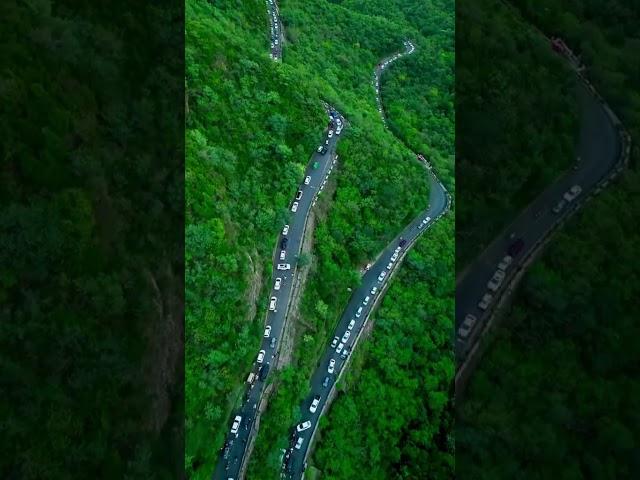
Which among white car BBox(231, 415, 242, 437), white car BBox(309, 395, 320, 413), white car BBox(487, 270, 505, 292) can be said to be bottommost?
white car BBox(231, 415, 242, 437)

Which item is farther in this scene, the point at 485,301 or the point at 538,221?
the point at 538,221

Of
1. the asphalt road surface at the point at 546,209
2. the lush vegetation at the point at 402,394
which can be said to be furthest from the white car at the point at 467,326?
the lush vegetation at the point at 402,394

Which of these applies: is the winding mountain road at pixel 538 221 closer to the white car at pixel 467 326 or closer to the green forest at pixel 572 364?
the white car at pixel 467 326

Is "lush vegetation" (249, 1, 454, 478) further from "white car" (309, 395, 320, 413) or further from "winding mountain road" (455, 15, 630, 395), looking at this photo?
"winding mountain road" (455, 15, 630, 395)
